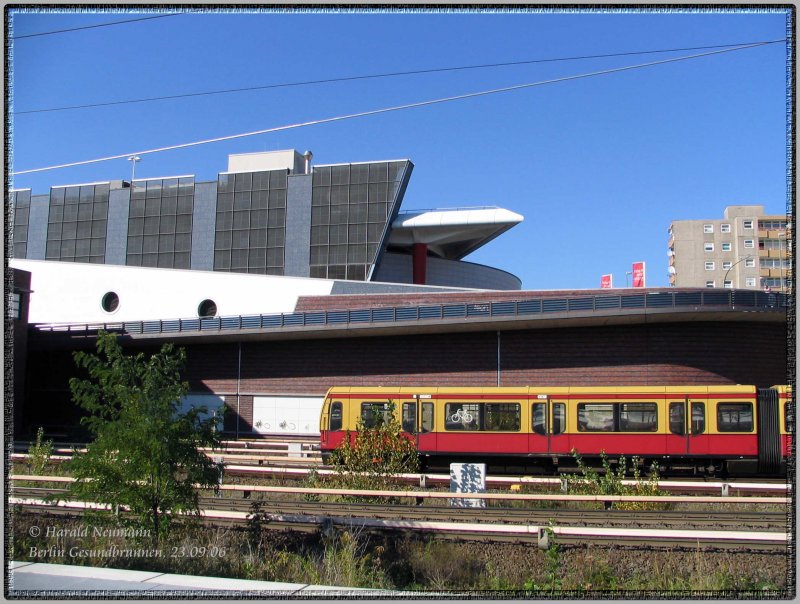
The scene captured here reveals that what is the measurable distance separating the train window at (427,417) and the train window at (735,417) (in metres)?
8.64

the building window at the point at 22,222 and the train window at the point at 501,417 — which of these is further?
the building window at the point at 22,222

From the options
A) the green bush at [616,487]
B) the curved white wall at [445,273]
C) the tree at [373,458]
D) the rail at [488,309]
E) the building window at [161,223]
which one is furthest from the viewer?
the curved white wall at [445,273]

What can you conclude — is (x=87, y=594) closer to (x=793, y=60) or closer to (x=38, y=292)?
(x=793, y=60)

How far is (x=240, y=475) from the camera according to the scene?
853 inches

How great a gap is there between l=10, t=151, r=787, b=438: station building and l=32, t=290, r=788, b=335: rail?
0.24 ft

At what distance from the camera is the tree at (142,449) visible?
9609 mm

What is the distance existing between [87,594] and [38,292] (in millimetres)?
50228

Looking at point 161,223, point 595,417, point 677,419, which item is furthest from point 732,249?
point 595,417

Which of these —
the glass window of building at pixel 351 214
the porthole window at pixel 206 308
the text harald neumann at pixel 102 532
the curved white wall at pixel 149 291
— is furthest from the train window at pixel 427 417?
the glass window of building at pixel 351 214

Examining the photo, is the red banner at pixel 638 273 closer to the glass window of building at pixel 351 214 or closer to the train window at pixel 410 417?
the glass window of building at pixel 351 214

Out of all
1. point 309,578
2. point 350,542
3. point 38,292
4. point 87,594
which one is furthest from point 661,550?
point 38,292

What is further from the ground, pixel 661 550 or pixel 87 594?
pixel 87 594

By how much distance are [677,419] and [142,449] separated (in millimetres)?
16553

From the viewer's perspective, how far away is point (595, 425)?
849 inches
